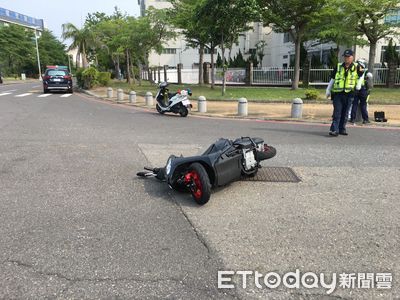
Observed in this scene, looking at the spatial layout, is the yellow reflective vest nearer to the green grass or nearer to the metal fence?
the green grass

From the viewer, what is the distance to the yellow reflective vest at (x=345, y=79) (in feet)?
26.5

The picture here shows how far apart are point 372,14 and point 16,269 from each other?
70.7ft

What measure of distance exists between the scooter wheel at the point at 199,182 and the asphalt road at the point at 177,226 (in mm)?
128

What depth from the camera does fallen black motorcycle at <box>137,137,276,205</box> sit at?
4.20m

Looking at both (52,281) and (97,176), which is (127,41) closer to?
(97,176)

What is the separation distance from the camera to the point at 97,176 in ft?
17.8

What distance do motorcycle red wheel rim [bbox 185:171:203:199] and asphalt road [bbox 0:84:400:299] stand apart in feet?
0.51

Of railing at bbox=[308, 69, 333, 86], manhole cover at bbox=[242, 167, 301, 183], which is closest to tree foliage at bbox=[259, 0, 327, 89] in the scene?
railing at bbox=[308, 69, 333, 86]

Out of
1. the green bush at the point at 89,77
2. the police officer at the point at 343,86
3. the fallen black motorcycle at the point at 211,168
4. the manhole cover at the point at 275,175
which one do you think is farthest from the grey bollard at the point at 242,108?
the green bush at the point at 89,77

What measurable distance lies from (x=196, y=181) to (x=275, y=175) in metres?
1.67

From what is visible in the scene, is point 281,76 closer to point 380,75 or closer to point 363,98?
point 380,75

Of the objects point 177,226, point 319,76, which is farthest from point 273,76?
point 177,226

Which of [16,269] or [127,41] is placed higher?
[127,41]

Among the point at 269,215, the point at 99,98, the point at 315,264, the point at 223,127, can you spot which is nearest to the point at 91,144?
the point at 223,127
